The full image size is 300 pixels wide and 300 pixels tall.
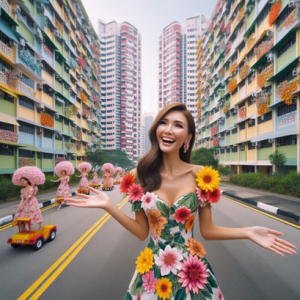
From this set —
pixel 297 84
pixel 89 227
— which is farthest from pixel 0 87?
pixel 297 84

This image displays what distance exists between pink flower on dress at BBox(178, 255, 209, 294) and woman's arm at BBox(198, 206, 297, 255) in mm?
305

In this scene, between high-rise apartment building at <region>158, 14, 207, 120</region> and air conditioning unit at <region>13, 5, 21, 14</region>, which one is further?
high-rise apartment building at <region>158, 14, 207, 120</region>

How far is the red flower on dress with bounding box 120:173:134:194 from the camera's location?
1.85 metres

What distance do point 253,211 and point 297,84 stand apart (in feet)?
32.7

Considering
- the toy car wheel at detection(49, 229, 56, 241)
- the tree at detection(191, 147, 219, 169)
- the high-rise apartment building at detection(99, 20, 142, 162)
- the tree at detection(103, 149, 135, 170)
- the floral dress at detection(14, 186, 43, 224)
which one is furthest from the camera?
the high-rise apartment building at detection(99, 20, 142, 162)

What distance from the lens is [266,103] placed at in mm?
18734

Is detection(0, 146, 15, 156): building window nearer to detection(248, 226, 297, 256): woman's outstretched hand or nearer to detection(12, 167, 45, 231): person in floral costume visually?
detection(12, 167, 45, 231): person in floral costume

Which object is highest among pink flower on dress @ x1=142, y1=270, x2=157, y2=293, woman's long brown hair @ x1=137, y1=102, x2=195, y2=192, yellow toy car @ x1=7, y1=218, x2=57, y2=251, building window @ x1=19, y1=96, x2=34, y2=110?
building window @ x1=19, y1=96, x2=34, y2=110

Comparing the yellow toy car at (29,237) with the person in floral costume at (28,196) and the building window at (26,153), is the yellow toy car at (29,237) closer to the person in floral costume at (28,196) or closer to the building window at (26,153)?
the person in floral costume at (28,196)

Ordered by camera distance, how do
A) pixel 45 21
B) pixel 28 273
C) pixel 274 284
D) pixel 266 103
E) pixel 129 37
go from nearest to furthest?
1. pixel 274 284
2. pixel 28 273
3. pixel 266 103
4. pixel 45 21
5. pixel 129 37

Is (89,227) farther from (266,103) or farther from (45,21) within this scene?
(45,21)

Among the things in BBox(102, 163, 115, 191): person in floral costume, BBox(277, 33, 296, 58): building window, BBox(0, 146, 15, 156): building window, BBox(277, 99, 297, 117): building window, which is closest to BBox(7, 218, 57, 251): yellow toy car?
BBox(102, 163, 115, 191): person in floral costume

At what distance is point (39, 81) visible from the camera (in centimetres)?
2059

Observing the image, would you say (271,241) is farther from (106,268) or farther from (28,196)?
(28,196)
